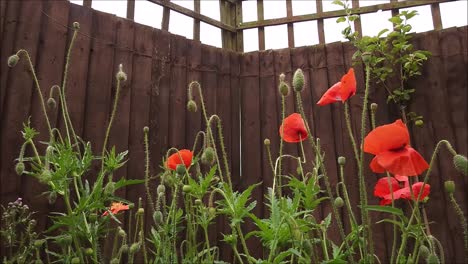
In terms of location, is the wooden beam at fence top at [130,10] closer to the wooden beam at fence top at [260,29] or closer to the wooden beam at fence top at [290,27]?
the wooden beam at fence top at [260,29]

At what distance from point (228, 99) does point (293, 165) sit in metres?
0.75

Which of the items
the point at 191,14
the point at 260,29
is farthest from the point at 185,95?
the point at 260,29

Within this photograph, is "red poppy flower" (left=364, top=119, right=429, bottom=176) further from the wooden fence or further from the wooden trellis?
the wooden trellis

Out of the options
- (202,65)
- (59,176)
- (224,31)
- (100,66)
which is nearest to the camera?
(59,176)

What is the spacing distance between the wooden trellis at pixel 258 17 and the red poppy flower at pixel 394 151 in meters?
2.75

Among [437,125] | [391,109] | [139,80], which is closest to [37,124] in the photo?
[139,80]

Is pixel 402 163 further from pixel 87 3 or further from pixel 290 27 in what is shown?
pixel 290 27

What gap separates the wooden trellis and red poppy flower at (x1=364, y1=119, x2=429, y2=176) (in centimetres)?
275

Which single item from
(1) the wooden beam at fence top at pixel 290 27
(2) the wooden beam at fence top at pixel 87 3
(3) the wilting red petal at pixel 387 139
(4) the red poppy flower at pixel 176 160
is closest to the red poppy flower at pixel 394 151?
(3) the wilting red petal at pixel 387 139

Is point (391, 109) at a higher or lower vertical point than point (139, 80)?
lower

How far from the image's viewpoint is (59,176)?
1.26 meters

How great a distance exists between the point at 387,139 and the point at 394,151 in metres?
0.03

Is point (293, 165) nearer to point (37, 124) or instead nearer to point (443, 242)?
point (443, 242)

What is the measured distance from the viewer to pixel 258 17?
401 centimetres
